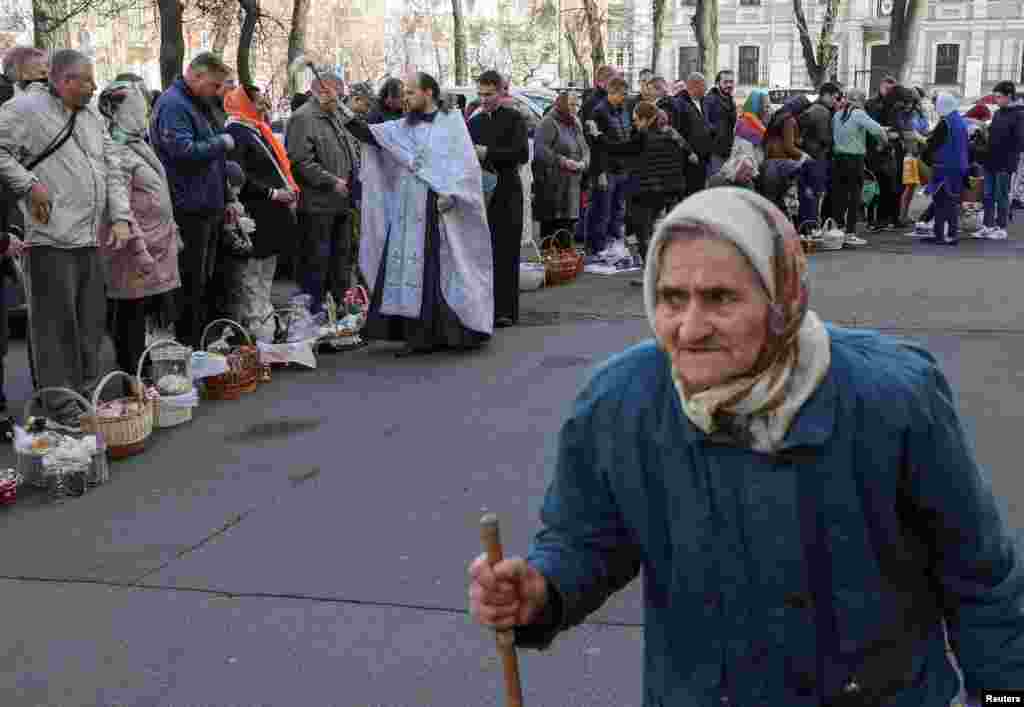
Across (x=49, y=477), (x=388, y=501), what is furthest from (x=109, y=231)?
(x=388, y=501)

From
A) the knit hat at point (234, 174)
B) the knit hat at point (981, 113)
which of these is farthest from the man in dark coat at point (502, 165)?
the knit hat at point (981, 113)

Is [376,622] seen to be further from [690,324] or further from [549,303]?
[549,303]

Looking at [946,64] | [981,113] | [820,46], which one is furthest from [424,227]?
[946,64]

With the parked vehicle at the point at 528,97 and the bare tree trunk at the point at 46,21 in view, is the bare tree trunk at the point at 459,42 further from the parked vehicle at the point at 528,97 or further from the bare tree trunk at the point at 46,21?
the bare tree trunk at the point at 46,21

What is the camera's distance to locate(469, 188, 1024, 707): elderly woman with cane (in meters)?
1.79

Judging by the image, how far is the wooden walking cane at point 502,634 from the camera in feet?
6.34

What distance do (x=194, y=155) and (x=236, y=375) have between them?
141cm

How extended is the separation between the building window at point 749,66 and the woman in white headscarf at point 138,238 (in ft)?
177

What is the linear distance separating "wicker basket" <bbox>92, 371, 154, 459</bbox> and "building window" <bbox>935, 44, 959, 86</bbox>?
179 ft

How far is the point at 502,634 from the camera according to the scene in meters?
2.01

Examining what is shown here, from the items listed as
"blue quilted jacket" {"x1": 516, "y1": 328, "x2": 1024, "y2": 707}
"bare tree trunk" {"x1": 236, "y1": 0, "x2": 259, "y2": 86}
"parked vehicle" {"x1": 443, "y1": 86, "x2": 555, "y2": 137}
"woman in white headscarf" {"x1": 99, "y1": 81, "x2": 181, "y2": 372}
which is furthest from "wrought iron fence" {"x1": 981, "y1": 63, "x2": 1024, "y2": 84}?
"blue quilted jacket" {"x1": 516, "y1": 328, "x2": 1024, "y2": 707}

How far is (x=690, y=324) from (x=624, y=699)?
2112 millimetres

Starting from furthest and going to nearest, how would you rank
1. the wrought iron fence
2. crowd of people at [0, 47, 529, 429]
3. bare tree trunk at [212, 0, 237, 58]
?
the wrought iron fence → bare tree trunk at [212, 0, 237, 58] → crowd of people at [0, 47, 529, 429]

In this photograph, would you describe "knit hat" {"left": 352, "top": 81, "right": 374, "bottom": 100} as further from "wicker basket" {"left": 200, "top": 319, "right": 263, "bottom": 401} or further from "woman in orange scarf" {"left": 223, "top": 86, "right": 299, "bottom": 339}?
"wicker basket" {"left": 200, "top": 319, "right": 263, "bottom": 401}
